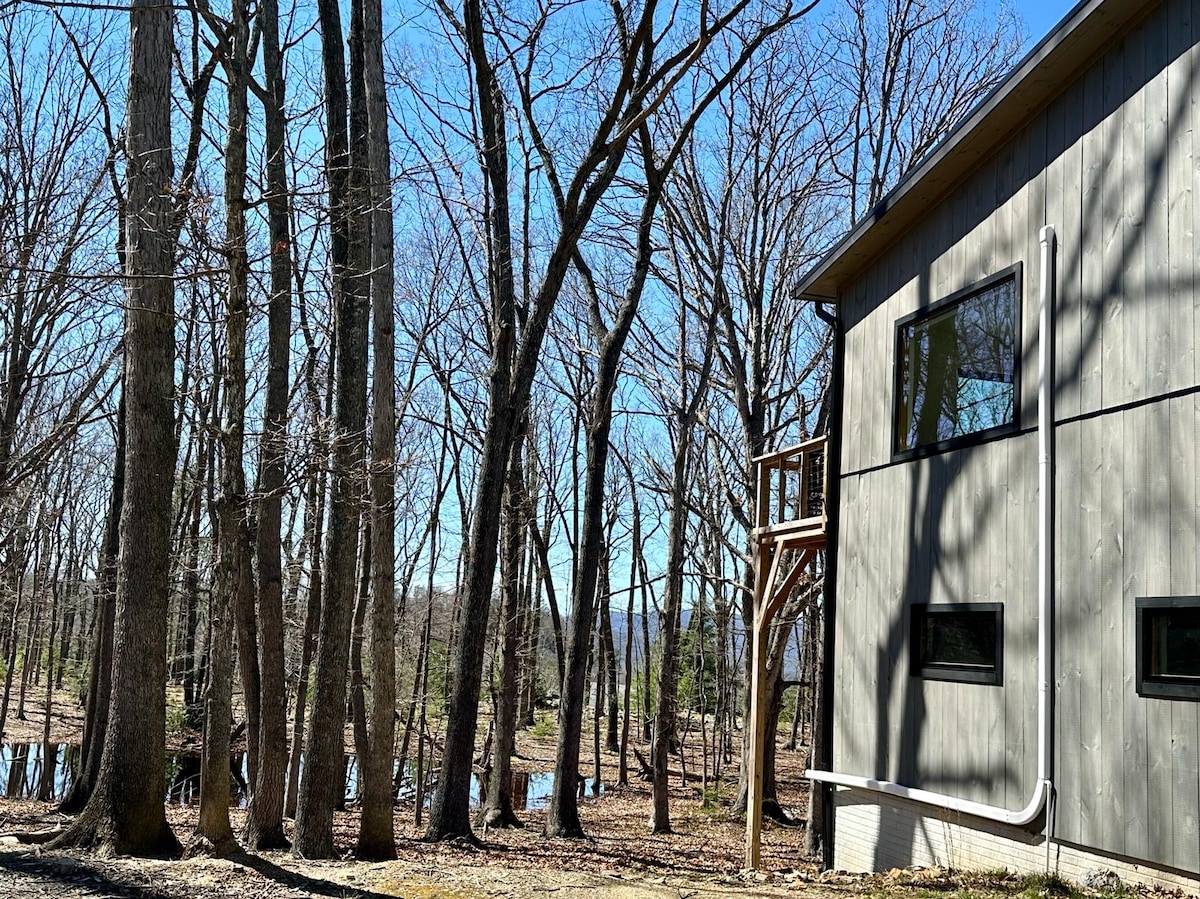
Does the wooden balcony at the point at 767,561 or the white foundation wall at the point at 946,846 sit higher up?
the wooden balcony at the point at 767,561

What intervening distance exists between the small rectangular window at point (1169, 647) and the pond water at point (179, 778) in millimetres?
15170

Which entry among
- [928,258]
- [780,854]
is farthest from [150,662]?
[780,854]

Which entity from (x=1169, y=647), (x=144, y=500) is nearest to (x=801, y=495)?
(x=1169, y=647)

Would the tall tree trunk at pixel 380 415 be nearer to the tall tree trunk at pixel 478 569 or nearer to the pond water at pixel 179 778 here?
the tall tree trunk at pixel 478 569

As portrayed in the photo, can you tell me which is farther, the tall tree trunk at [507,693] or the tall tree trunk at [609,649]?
the tall tree trunk at [609,649]

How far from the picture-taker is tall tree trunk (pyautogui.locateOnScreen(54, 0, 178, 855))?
754cm

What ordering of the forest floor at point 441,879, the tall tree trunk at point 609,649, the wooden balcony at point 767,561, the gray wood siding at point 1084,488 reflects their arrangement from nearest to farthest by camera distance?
the gray wood siding at point 1084,488
the forest floor at point 441,879
the wooden balcony at point 767,561
the tall tree trunk at point 609,649

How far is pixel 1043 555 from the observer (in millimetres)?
6996

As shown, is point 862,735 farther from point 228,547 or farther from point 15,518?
point 15,518

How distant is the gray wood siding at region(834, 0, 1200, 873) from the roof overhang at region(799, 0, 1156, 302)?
5.0 inches

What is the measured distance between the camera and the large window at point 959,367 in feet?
25.9

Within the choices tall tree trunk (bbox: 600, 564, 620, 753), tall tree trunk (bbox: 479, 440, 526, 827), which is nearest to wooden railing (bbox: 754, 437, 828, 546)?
tall tree trunk (bbox: 479, 440, 526, 827)

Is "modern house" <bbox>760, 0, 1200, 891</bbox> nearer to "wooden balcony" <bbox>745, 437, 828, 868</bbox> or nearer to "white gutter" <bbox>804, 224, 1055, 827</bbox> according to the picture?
"white gutter" <bbox>804, 224, 1055, 827</bbox>

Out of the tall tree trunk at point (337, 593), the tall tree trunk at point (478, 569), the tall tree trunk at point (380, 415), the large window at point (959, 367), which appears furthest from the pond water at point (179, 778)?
the large window at point (959, 367)
